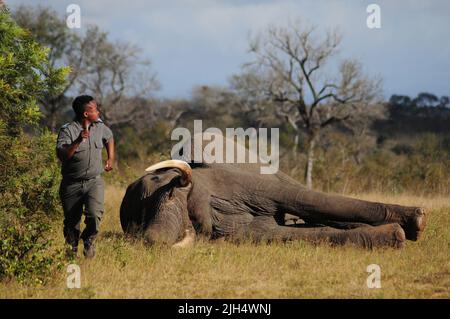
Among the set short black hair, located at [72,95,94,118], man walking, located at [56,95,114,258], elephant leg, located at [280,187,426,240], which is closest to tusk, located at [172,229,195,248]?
man walking, located at [56,95,114,258]

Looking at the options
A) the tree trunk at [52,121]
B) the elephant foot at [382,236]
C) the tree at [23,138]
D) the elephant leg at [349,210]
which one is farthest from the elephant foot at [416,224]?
the tree trunk at [52,121]

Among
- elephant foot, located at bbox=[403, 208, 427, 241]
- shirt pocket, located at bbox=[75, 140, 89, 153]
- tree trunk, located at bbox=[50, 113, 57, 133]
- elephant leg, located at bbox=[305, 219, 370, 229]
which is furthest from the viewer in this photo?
tree trunk, located at bbox=[50, 113, 57, 133]

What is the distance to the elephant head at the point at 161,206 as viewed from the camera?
793cm

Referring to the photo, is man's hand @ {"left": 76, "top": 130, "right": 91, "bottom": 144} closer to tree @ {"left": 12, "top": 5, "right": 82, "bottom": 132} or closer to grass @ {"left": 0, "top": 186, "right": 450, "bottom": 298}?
grass @ {"left": 0, "top": 186, "right": 450, "bottom": 298}

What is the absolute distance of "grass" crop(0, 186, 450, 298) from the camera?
20.4ft

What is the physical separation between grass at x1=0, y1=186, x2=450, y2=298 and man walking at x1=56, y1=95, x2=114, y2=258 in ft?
1.53

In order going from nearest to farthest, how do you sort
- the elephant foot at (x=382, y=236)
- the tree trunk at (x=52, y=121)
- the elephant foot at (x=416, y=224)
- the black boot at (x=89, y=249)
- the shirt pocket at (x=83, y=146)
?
the shirt pocket at (x=83, y=146)
the black boot at (x=89, y=249)
the elephant foot at (x=382, y=236)
the elephant foot at (x=416, y=224)
the tree trunk at (x=52, y=121)

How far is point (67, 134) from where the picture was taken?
7.21 meters

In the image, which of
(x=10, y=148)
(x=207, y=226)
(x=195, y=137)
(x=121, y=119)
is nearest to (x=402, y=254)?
(x=207, y=226)

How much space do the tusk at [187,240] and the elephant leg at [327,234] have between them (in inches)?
25.8

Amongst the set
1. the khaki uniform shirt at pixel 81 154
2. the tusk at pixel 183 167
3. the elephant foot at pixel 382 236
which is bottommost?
the elephant foot at pixel 382 236

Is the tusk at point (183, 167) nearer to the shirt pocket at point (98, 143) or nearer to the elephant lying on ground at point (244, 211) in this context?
the elephant lying on ground at point (244, 211)

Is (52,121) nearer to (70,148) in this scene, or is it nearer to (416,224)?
(70,148)

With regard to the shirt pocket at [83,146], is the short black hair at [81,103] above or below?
above
